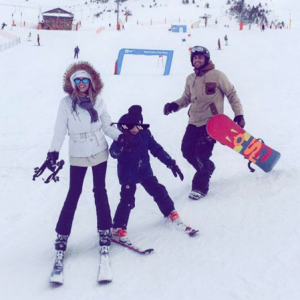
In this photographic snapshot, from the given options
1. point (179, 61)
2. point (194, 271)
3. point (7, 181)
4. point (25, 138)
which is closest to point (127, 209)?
point (194, 271)

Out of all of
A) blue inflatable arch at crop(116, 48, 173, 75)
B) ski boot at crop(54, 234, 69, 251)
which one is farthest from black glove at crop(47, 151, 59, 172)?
blue inflatable arch at crop(116, 48, 173, 75)

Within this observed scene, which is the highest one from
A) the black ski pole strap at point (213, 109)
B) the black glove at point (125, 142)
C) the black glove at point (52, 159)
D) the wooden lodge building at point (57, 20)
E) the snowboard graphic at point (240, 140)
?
the black ski pole strap at point (213, 109)

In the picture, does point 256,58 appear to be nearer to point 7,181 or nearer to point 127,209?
point 7,181

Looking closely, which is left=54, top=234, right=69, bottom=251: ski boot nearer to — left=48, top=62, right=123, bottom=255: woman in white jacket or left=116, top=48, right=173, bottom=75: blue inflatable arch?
left=48, top=62, right=123, bottom=255: woman in white jacket

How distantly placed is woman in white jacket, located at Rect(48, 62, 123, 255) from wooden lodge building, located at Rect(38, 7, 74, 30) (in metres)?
47.2

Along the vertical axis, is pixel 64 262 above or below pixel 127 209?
below

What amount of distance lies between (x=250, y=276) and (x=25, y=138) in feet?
19.3

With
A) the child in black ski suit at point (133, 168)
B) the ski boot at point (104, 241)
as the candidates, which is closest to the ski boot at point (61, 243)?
the ski boot at point (104, 241)

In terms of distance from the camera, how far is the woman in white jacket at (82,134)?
137 inches

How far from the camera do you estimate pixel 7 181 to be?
6.08 metres

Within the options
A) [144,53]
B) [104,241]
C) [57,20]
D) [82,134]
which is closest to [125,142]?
[82,134]

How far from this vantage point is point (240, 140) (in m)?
4.70

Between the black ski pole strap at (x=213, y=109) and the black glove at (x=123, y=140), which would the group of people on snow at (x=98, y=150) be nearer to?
the black glove at (x=123, y=140)

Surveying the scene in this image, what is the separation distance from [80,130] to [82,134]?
0.12 ft
